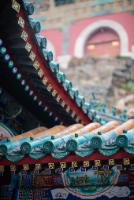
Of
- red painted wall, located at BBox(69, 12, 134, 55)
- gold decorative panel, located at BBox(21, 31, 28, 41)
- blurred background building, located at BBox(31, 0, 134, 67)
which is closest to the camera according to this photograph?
gold decorative panel, located at BBox(21, 31, 28, 41)

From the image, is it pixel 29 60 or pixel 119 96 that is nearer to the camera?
pixel 29 60

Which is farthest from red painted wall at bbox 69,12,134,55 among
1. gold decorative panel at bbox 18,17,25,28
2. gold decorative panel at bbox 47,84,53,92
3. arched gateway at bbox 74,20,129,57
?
gold decorative panel at bbox 18,17,25,28

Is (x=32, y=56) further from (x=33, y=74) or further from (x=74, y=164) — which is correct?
(x=74, y=164)

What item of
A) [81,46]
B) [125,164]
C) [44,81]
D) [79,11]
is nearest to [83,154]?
[125,164]

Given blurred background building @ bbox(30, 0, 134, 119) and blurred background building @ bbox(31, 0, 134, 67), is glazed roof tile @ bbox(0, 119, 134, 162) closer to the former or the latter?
blurred background building @ bbox(30, 0, 134, 119)

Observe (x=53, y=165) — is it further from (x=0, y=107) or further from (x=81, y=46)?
(x=81, y=46)

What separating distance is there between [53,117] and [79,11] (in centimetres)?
2035

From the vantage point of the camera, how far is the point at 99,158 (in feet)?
13.1

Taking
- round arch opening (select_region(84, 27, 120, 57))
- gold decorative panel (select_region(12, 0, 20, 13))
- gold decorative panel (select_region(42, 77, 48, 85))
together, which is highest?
round arch opening (select_region(84, 27, 120, 57))

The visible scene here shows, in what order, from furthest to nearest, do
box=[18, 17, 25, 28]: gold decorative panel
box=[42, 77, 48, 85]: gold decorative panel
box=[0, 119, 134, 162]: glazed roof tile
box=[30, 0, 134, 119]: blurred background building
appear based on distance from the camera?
box=[30, 0, 134, 119]: blurred background building < box=[42, 77, 48, 85]: gold decorative panel < box=[18, 17, 25, 28]: gold decorative panel < box=[0, 119, 134, 162]: glazed roof tile

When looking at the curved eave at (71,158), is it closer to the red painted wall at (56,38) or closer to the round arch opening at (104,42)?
the round arch opening at (104,42)

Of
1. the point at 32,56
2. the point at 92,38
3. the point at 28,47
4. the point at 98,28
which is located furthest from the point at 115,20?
the point at 28,47

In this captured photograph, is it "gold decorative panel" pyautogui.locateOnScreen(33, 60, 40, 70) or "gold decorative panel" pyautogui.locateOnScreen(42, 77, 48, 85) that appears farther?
"gold decorative panel" pyautogui.locateOnScreen(42, 77, 48, 85)

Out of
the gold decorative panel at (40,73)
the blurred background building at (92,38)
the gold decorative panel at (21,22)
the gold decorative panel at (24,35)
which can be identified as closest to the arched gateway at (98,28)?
the blurred background building at (92,38)
